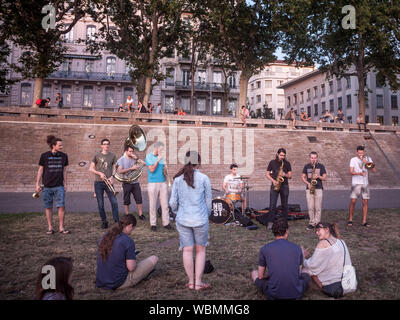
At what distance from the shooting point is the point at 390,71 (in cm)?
2483

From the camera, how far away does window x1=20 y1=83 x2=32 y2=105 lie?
136 feet

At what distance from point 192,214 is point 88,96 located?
4421cm

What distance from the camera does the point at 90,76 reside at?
141 feet

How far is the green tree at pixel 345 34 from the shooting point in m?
21.2

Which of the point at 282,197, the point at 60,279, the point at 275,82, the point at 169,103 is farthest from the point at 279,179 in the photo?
the point at 275,82

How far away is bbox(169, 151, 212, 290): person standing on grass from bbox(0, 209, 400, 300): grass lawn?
346 millimetres

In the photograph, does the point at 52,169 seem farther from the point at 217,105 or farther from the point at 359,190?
the point at 217,105

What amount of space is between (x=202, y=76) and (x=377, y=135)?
100 feet

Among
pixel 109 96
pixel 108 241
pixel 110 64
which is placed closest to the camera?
pixel 108 241

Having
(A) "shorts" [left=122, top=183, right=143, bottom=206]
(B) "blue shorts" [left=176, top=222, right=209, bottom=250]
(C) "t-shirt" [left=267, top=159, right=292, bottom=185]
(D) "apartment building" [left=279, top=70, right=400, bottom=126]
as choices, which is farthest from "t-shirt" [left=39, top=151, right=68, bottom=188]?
(D) "apartment building" [left=279, top=70, right=400, bottom=126]

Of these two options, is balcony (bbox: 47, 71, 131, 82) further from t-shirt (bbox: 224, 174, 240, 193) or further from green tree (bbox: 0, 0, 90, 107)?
t-shirt (bbox: 224, 174, 240, 193)

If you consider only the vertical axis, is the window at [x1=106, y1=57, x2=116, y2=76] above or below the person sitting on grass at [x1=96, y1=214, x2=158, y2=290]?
above

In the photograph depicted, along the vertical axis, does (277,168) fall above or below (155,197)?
above

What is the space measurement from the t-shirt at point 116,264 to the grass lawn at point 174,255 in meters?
0.14
